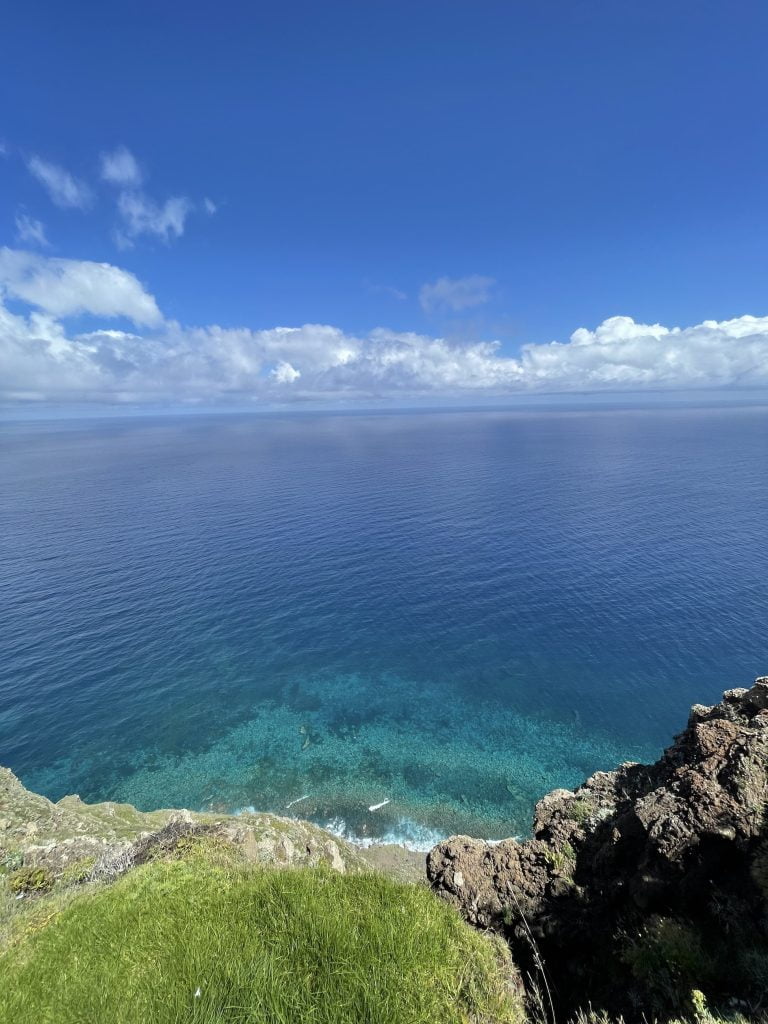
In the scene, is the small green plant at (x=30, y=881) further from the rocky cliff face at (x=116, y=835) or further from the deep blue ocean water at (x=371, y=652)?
the deep blue ocean water at (x=371, y=652)

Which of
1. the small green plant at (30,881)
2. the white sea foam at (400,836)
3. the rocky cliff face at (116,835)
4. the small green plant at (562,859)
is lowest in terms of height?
the white sea foam at (400,836)

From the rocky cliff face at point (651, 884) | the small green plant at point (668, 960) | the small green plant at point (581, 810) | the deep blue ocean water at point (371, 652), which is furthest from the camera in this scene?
the deep blue ocean water at point (371, 652)

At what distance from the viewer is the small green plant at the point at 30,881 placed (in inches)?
705

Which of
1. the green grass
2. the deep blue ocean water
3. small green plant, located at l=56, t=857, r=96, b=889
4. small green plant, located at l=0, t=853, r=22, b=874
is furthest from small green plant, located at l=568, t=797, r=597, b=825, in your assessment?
small green plant, located at l=0, t=853, r=22, b=874

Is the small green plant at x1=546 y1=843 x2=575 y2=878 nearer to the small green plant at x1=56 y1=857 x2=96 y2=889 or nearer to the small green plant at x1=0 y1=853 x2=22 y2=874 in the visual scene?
the small green plant at x1=56 y1=857 x2=96 y2=889

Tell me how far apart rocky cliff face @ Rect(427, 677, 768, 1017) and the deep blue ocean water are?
19.9 meters

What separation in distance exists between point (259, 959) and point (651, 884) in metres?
12.3

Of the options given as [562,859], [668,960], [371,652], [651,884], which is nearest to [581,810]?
[562,859]

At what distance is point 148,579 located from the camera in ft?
229

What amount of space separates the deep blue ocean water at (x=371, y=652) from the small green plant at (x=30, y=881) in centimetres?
1956

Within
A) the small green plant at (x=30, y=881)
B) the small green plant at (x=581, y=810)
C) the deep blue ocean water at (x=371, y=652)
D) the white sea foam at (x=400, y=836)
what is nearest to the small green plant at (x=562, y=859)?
the small green plant at (x=581, y=810)

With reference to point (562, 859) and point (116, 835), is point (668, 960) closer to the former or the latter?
point (562, 859)

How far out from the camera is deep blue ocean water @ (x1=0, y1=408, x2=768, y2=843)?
38.9m

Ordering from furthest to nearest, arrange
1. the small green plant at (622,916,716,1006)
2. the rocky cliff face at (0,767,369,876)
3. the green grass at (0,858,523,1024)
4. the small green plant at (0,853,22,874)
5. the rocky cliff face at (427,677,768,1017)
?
the rocky cliff face at (0,767,369,876) < the small green plant at (0,853,22,874) < the rocky cliff face at (427,677,768,1017) < the small green plant at (622,916,716,1006) < the green grass at (0,858,523,1024)
